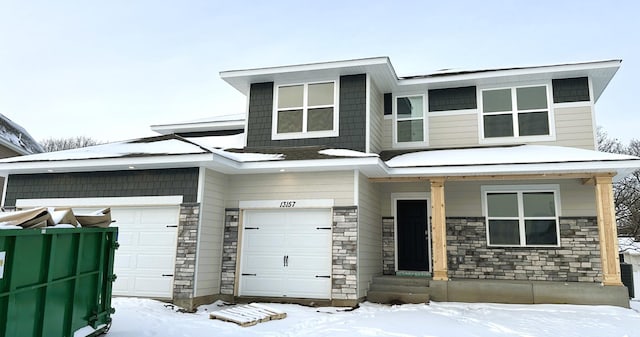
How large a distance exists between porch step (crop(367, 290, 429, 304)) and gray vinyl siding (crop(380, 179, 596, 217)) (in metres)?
2.43

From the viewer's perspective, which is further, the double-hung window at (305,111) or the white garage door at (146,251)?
the double-hung window at (305,111)

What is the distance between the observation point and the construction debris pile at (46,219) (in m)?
4.00

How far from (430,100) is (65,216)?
30.7 ft

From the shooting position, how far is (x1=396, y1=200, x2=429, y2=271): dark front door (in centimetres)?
1112

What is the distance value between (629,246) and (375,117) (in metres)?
16.9

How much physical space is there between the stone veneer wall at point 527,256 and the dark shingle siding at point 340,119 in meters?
3.25

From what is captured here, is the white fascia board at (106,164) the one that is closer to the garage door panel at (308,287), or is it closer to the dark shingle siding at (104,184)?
the dark shingle siding at (104,184)

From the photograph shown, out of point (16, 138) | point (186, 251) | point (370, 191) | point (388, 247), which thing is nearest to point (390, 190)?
point (370, 191)

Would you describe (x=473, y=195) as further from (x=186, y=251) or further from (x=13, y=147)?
(x=13, y=147)

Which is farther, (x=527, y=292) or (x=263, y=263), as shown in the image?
(x=263, y=263)

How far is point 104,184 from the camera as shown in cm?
961

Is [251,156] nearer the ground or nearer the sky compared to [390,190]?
nearer the sky

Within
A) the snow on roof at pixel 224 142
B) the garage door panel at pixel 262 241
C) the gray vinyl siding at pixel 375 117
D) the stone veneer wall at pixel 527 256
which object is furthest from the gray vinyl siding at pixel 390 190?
the snow on roof at pixel 224 142

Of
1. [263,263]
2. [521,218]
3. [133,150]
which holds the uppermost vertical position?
[133,150]
